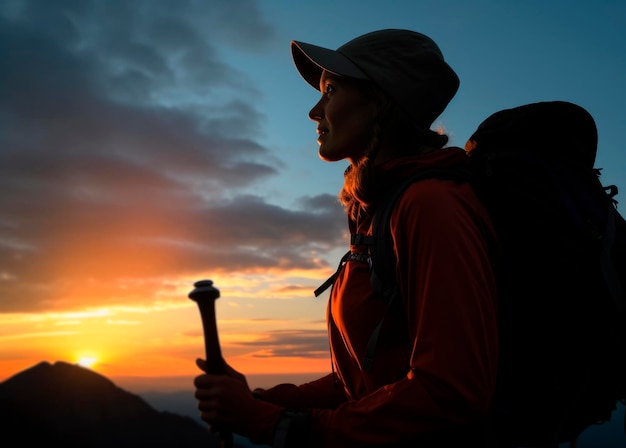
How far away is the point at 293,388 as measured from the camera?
463 cm

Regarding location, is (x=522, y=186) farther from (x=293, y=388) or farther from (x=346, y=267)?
(x=293, y=388)

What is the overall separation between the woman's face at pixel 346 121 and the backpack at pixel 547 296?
2.49 feet

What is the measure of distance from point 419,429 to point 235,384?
101 cm

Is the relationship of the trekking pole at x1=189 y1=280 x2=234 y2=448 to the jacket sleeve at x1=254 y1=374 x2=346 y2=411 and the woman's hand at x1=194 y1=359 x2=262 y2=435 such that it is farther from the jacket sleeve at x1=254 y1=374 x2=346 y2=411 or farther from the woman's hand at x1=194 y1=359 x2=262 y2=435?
the jacket sleeve at x1=254 y1=374 x2=346 y2=411

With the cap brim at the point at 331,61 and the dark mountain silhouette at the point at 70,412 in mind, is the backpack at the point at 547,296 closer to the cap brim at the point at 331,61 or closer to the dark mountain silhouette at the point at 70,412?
the cap brim at the point at 331,61

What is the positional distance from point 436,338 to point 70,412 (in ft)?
217

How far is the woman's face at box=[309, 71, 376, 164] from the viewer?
392 cm

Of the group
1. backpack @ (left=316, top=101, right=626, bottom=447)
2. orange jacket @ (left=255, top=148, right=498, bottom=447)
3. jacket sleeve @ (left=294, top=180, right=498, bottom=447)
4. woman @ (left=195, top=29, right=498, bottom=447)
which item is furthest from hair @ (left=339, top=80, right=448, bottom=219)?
jacket sleeve @ (left=294, top=180, right=498, bottom=447)

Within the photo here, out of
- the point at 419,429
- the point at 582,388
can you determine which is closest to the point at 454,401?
the point at 419,429

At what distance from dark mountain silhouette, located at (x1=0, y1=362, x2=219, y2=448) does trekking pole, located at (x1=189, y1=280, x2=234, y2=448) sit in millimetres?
55909

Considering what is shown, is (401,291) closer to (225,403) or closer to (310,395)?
(225,403)

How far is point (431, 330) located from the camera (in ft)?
9.17

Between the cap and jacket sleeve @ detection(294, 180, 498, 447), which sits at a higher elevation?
the cap

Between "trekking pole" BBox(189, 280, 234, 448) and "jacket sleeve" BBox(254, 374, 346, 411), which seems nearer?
"trekking pole" BBox(189, 280, 234, 448)
